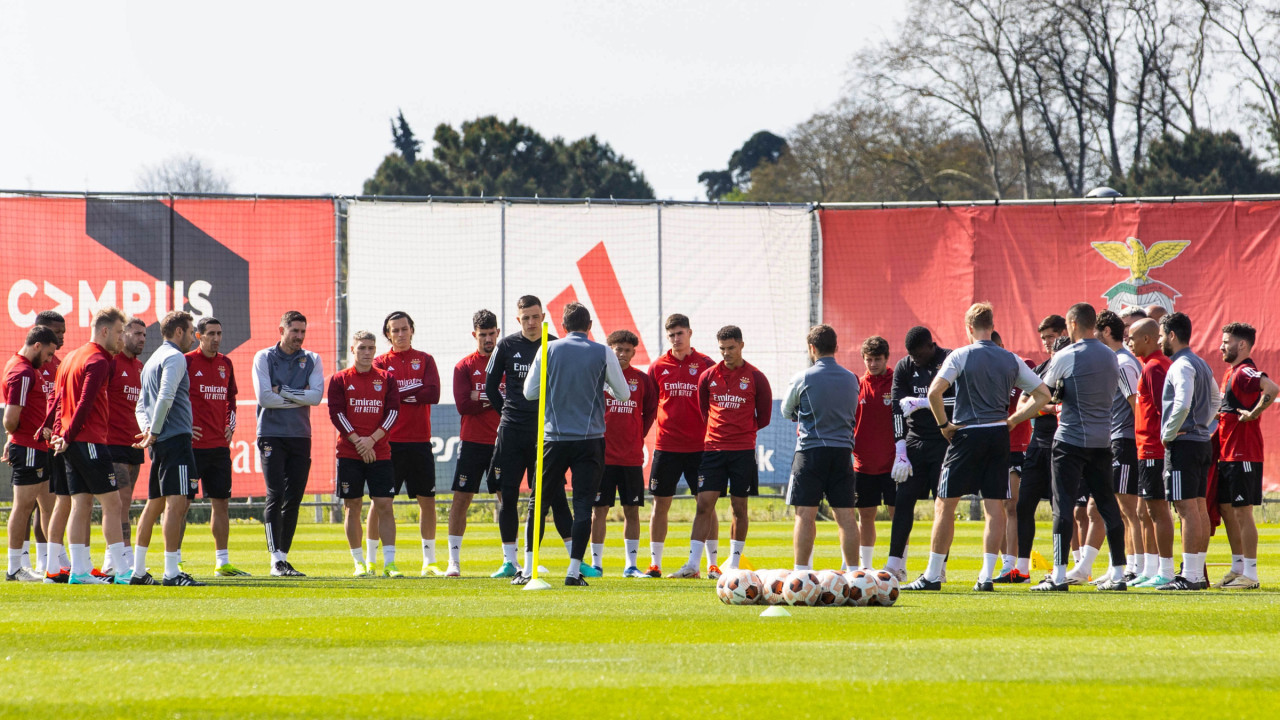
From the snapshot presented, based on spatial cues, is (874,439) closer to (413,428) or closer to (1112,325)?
(1112,325)

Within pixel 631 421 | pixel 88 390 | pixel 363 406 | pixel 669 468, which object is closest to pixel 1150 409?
pixel 669 468

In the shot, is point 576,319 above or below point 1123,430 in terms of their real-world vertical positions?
above

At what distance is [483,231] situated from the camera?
745 inches

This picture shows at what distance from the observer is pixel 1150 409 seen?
9828 millimetres

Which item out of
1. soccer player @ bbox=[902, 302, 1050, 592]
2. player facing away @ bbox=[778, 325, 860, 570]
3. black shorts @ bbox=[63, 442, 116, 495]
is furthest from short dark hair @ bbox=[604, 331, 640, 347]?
black shorts @ bbox=[63, 442, 116, 495]

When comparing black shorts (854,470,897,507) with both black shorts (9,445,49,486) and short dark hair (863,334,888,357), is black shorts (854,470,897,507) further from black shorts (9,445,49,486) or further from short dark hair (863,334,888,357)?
black shorts (9,445,49,486)

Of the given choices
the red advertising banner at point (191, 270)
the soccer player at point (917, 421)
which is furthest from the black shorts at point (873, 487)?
the red advertising banner at point (191, 270)

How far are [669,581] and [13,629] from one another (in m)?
4.98

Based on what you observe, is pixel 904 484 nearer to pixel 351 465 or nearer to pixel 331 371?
pixel 351 465

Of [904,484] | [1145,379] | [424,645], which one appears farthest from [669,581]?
A: [424,645]

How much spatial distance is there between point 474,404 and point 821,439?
10.6 feet

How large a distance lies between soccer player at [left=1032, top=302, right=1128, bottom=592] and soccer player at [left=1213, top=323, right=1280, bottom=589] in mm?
1217

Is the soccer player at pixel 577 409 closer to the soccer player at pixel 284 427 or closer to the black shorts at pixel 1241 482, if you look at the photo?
the soccer player at pixel 284 427

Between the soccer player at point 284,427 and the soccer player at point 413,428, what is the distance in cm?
77
